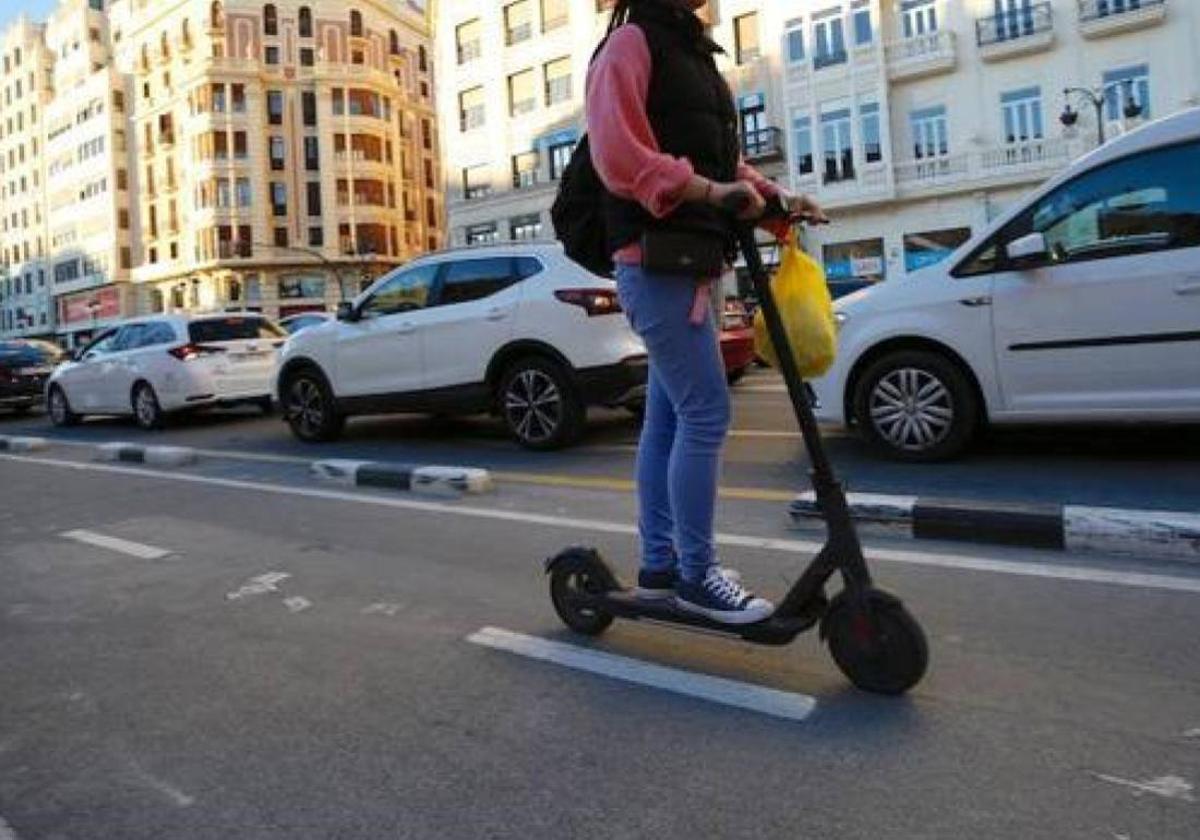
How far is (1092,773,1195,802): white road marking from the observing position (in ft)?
7.86

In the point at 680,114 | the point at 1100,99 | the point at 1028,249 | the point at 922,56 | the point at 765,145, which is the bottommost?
the point at 1028,249

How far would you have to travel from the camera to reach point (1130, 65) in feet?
104

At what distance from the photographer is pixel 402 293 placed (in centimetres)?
981

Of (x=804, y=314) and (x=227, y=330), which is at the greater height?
(x=227, y=330)

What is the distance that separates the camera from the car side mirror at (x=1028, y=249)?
20.5 ft

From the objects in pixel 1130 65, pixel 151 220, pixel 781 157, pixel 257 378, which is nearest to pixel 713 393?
pixel 257 378

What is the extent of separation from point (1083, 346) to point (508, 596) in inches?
149

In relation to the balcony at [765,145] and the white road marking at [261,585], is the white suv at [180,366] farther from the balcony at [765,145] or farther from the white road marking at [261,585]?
the balcony at [765,145]

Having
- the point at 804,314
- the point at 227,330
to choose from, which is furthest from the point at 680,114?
the point at 227,330

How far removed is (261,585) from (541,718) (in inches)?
86.0

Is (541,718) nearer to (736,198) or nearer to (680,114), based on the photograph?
(736,198)

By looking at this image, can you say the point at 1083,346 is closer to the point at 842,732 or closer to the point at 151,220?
the point at 842,732

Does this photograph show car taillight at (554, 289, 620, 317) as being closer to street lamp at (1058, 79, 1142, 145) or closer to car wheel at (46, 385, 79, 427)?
car wheel at (46, 385, 79, 427)

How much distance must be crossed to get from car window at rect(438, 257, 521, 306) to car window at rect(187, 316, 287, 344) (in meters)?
5.26
